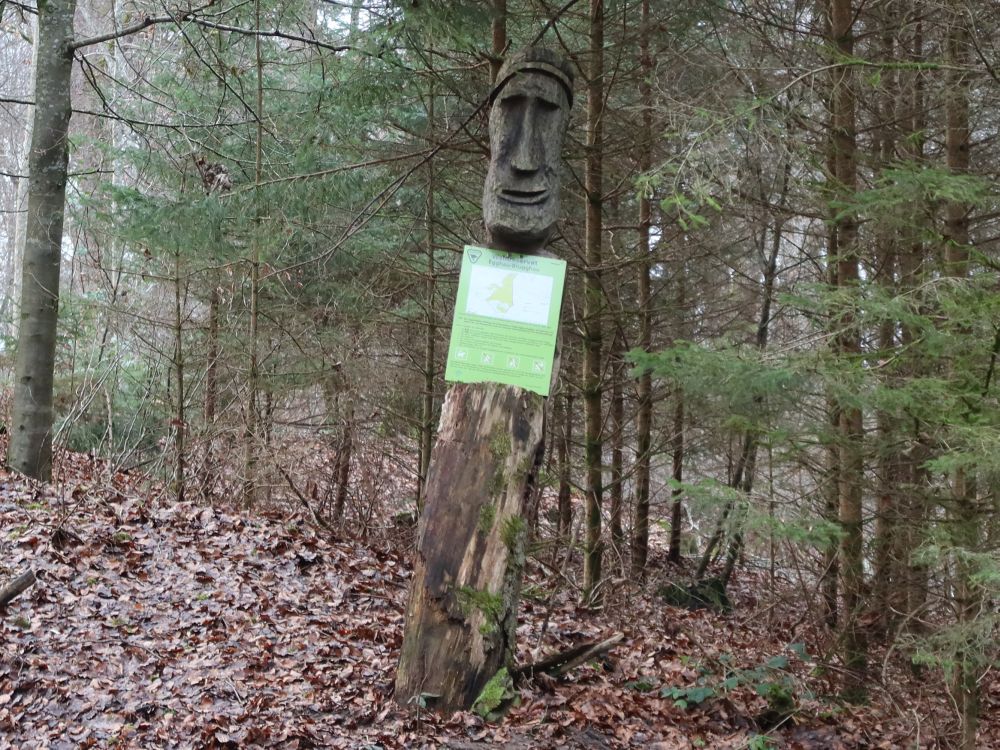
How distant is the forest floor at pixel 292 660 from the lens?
4.39m

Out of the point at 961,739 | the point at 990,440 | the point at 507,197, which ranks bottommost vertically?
the point at 961,739

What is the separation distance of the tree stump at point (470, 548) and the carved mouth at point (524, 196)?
3.52 feet

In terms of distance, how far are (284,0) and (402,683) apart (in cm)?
788

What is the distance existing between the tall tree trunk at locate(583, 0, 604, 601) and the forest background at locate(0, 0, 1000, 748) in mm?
33

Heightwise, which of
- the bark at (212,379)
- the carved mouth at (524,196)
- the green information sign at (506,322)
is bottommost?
the bark at (212,379)

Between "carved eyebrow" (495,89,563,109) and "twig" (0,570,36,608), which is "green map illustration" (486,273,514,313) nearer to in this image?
"carved eyebrow" (495,89,563,109)

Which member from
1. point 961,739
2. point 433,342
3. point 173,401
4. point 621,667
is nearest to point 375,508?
point 433,342

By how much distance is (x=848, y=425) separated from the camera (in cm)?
696

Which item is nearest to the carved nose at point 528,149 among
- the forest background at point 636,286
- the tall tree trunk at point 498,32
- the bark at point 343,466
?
the forest background at point 636,286

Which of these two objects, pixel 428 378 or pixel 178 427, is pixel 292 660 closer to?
pixel 178 427

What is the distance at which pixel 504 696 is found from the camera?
4.66m

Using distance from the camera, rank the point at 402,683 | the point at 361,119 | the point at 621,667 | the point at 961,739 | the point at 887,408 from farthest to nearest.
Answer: the point at 361,119 < the point at 621,667 < the point at 961,739 < the point at 887,408 < the point at 402,683

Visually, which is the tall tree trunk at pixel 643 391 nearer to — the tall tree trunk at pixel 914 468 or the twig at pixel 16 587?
the tall tree trunk at pixel 914 468

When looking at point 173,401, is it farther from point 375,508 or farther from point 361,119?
point 361,119
